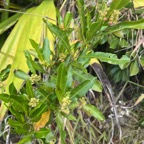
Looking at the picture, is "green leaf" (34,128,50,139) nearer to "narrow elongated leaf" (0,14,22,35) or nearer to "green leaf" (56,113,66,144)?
"green leaf" (56,113,66,144)

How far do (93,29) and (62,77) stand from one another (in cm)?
12

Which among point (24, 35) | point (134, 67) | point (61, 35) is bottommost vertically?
point (134, 67)

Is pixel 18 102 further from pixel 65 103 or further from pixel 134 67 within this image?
pixel 134 67

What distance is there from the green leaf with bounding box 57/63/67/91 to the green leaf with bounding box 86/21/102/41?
0.11 meters

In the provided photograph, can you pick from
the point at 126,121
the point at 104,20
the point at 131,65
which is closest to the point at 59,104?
the point at 104,20

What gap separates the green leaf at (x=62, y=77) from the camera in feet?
2.31

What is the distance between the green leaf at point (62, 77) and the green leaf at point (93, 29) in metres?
0.11

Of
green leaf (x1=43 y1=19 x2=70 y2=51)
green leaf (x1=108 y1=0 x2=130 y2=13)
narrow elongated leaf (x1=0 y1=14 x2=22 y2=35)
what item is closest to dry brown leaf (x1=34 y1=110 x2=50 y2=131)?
green leaf (x1=43 y1=19 x2=70 y2=51)

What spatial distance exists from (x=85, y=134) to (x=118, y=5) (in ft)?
2.31

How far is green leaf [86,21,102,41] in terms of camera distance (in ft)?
2.42

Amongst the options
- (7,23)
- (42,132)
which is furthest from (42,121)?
(7,23)

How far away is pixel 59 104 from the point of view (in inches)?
31.0

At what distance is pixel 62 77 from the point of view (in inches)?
28.3

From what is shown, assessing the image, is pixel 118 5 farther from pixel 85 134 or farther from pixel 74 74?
pixel 85 134
